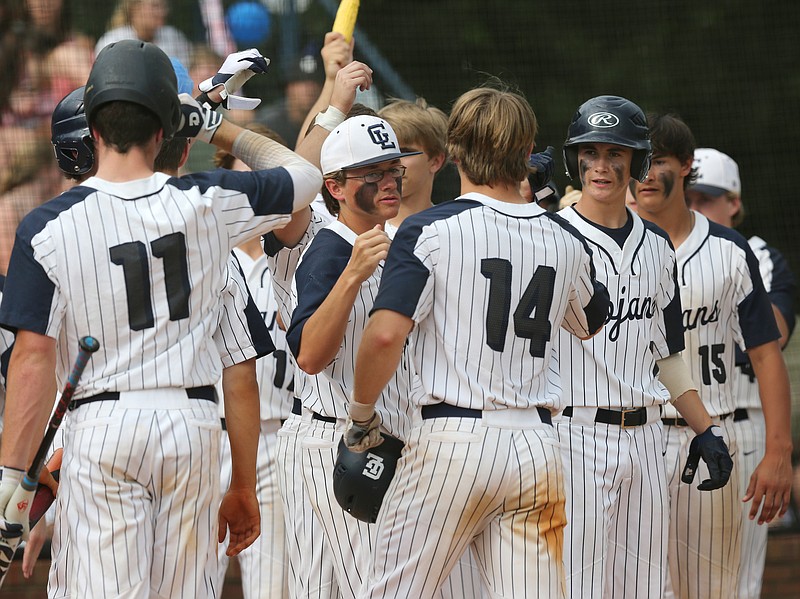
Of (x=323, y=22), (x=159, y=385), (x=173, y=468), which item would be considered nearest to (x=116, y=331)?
(x=159, y=385)

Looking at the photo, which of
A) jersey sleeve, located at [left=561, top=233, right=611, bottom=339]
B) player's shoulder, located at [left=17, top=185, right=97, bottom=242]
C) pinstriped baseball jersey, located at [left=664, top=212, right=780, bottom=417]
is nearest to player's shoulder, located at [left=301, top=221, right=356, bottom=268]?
jersey sleeve, located at [left=561, top=233, right=611, bottom=339]

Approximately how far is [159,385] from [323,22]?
571 centimetres

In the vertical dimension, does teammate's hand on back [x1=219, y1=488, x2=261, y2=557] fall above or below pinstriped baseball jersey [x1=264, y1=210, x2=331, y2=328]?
below

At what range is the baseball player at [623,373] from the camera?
4.45 metres

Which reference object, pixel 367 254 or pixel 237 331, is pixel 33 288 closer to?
pixel 237 331

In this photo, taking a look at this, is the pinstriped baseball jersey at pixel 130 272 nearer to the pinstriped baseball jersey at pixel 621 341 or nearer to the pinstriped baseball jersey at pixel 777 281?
the pinstriped baseball jersey at pixel 621 341

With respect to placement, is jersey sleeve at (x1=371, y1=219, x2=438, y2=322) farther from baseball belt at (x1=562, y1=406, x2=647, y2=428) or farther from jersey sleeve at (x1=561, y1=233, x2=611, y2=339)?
baseball belt at (x1=562, y1=406, x2=647, y2=428)

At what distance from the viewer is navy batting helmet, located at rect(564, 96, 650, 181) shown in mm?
4535


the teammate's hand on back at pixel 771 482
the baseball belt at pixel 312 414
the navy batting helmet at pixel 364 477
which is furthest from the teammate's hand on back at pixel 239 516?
the teammate's hand on back at pixel 771 482

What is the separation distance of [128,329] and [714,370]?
9.37 ft

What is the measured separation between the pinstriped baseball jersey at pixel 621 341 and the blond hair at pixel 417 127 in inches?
32.6

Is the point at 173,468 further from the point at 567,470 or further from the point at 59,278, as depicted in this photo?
the point at 567,470

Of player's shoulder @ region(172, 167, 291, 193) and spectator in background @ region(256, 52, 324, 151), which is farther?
spectator in background @ region(256, 52, 324, 151)

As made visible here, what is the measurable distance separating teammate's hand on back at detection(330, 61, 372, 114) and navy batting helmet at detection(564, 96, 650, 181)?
2.77 ft
